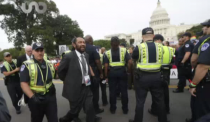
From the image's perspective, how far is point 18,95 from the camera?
4.36 meters

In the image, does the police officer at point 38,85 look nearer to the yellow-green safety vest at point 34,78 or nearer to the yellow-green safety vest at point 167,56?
the yellow-green safety vest at point 34,78

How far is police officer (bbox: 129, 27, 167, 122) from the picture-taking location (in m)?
2.78

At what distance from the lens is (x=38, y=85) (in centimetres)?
239

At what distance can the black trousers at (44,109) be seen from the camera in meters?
2.38

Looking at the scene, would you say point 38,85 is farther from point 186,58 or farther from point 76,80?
point 186,58

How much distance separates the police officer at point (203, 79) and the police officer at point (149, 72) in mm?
693

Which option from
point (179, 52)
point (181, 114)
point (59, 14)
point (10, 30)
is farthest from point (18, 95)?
point (59, 14)

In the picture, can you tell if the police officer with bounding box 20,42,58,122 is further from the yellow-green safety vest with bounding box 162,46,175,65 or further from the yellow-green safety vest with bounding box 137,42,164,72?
the yellow-green safety vest with bounding box 162,46,175,65

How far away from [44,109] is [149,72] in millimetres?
1942

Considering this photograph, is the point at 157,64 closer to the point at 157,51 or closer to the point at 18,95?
the point at 157,51

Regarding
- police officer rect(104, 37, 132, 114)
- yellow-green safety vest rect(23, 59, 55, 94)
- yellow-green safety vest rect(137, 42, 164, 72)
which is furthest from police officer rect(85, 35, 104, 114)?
yellow-green safety vest rect(23, 59, 55, 94)

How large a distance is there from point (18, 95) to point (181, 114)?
4.40 m

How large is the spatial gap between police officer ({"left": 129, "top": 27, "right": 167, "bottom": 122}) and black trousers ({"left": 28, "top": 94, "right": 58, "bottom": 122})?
1.55 metres

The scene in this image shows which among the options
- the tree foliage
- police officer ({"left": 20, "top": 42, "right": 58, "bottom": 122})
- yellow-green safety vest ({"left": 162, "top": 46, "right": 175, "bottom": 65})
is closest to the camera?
police officer ({"left": 20, "top": 42, "right": 58, "bottom": 122})
